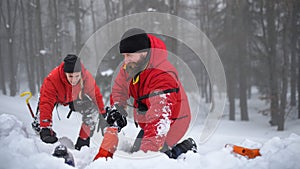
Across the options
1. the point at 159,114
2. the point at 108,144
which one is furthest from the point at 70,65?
the point at 159,114

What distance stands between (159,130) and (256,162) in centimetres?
96

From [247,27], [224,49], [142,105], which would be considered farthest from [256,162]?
[224,49]

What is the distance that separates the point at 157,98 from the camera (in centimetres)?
242

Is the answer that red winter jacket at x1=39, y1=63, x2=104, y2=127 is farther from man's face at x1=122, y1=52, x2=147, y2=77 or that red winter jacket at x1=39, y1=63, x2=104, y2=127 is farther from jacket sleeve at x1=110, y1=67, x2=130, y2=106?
man's face at x1=122, y1=52, x2=147, y2=77

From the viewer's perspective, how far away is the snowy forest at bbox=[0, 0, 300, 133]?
10.8 metres

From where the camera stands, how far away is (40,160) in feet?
6.44

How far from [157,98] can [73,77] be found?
5.36 ft

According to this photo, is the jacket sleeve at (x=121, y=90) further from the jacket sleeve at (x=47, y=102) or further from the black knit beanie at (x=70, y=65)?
the jacket sleeve at (x=47, y=102)

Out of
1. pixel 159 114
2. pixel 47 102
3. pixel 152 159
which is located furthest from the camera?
pixel 47 102

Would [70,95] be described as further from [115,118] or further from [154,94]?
[154,94]

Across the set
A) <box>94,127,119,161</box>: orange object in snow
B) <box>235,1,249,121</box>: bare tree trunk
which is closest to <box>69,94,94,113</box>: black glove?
<box>94,127,119,161</box>: orange object in snow

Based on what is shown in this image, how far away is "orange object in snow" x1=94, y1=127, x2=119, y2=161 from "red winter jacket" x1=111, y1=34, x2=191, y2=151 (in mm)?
365

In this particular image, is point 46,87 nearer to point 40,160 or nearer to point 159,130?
point 40,160

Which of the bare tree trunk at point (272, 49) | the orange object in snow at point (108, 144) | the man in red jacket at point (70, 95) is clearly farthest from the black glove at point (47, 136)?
the bare tree trunk at point (272, 49)
